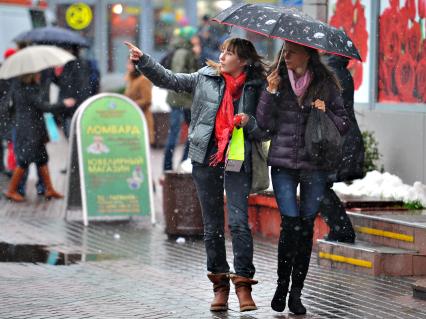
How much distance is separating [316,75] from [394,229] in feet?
7.40

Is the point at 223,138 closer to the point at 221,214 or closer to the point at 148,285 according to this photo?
the point at 221,214

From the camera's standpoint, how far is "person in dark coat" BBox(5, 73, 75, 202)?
48.2 feet

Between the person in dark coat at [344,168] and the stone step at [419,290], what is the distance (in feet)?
3.91

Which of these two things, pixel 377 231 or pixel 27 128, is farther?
pixel 27 128

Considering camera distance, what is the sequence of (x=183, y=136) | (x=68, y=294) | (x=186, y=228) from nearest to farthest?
(x=68, y=294) < (x=186, y=228) < (x=183, y=136)

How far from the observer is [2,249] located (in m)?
10.9

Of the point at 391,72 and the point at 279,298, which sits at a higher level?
the point at 391,72

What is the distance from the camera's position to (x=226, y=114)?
7.96 m

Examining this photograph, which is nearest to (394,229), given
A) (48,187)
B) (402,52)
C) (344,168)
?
(344,168)

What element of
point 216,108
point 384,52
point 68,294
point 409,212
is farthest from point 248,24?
point 384,52

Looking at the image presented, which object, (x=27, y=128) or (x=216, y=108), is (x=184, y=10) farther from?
(x=216, y=108)

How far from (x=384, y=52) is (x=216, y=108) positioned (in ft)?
16.1

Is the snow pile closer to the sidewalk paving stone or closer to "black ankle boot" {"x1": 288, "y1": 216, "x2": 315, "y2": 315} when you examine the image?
the sidewalk paving stone

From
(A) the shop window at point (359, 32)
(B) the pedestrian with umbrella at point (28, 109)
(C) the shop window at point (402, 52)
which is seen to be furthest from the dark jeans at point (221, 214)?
(B) the pedestrian with umbrella at point (28, 109)
